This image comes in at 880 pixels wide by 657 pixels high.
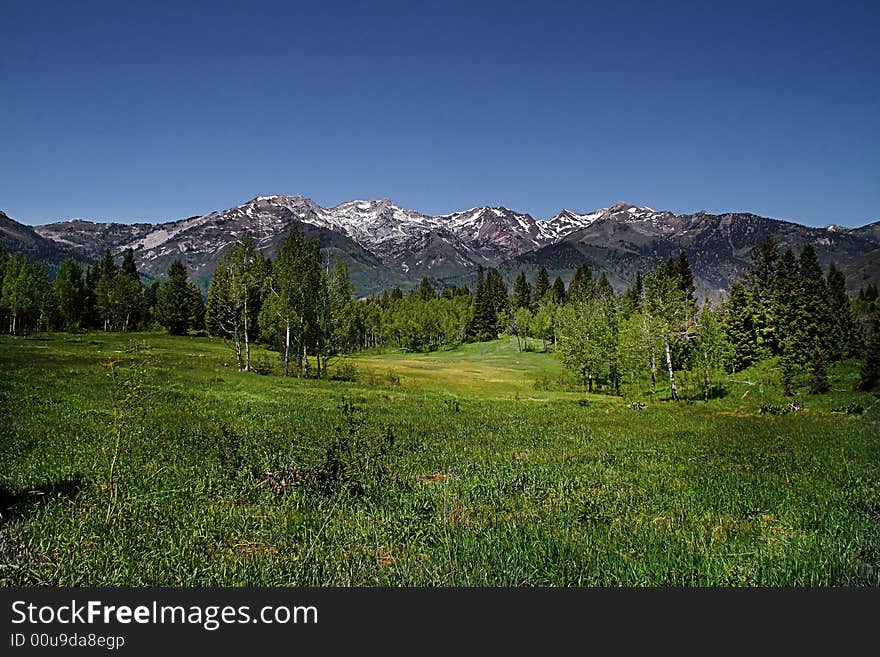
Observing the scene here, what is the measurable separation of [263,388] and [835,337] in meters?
40.6

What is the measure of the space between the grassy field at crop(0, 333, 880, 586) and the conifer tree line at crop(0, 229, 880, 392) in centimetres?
315

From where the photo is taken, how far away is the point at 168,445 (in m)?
8.61

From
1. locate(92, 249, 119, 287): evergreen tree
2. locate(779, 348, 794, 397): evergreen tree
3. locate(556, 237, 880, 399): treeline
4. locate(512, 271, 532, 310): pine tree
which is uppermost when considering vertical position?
locate(512, 271, 532, 310): pine tree

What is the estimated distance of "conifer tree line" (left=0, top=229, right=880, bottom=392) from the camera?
2073cm

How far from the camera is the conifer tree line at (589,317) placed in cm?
2073

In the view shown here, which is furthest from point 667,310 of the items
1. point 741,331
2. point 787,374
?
point 787,374

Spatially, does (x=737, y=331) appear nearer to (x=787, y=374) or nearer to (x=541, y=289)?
(x=787, y=374)

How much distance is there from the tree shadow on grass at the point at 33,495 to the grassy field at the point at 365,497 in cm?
3

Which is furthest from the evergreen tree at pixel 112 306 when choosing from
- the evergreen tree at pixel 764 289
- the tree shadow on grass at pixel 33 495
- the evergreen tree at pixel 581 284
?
the evergreen tree at pixel 581 284

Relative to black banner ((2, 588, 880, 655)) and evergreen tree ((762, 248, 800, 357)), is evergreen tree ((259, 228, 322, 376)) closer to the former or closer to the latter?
black banner ((2, 588, 880, 655))

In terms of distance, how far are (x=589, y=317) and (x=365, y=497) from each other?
45.1m

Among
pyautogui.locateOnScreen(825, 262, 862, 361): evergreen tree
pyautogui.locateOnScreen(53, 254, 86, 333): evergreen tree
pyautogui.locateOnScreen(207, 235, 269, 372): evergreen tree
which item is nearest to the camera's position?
pyautogui.locateOnScreen(53, 254, 86, 333): evergreen tree

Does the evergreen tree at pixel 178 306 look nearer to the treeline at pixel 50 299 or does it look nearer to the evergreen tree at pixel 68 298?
the treeline at pixel 50 299

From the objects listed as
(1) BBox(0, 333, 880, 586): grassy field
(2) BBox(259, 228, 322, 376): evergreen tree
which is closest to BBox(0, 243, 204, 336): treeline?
(1) BBox(0, 333, 880, 586): grassy field
